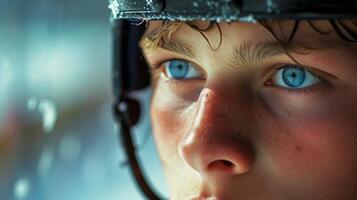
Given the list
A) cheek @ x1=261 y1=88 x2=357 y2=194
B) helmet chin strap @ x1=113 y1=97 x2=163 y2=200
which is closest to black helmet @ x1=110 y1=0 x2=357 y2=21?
cheek @ x1=261 y1=88 x2=357 y2=194

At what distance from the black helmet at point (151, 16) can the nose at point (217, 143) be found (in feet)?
0.32

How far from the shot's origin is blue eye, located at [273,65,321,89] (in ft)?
2.36

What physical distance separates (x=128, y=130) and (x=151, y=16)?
311 mm

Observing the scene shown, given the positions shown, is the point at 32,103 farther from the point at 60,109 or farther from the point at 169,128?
the point at 169,128

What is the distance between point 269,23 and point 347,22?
7cm

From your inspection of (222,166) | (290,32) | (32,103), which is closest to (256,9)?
(290,32)

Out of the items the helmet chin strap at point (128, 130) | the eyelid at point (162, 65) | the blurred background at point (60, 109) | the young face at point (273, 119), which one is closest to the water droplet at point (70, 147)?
the blurred background at point (60, 109)

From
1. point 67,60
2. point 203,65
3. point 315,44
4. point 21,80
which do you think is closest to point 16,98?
point 21,80

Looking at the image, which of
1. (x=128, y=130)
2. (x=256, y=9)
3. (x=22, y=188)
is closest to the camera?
(x=256, y=9)

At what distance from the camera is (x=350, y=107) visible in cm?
71

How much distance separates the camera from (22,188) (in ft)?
3.76

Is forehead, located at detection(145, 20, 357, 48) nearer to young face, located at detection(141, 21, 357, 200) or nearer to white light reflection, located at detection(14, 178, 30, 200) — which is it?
young face, located at detection(141, 21, 357, 200)

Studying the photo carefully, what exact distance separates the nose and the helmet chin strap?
0.96 feet

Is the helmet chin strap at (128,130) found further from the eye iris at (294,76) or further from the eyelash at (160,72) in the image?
the eye iris at (294,76)
